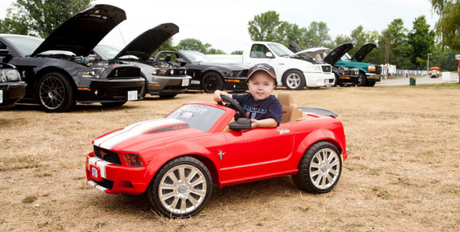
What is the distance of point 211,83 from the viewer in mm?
15078

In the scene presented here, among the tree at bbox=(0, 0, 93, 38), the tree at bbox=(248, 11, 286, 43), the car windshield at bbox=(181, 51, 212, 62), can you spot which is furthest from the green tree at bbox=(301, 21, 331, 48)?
the car windshield at bbox=(181, 51, 212, 62)

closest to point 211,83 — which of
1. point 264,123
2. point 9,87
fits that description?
point 9,87

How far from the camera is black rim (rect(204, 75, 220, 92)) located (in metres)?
15.0

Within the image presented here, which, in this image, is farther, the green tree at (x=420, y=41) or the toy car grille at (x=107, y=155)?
the green tree at (x=420, y=41)

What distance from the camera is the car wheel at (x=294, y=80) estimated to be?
1700cm

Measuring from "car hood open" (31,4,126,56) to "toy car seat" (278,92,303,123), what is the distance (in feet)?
19.5

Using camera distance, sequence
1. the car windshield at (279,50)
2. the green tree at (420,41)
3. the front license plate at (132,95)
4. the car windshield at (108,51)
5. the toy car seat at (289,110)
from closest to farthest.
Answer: the toy car seat at (289,110) → the front license plate at (132,95) → the car windshield at (108,51) → the car windshield at (279,50) → the green tree at (420,41)

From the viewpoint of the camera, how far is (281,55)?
680 inches

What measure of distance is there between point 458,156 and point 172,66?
9026 millimetres

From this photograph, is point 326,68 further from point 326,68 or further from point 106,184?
point 106,184

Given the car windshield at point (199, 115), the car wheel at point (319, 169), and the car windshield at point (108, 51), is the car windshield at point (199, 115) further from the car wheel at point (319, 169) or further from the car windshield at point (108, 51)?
the car windshield at point (108, 51)

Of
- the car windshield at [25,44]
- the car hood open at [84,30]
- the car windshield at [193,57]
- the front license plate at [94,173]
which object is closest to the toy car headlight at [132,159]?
the front license plate at [94,173]

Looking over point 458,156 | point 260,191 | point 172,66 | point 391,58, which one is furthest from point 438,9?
point 391,58

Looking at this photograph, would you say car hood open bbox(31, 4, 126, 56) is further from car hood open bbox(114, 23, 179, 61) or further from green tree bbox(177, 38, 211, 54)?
green tree bbox(177, 38, 211, 54)
